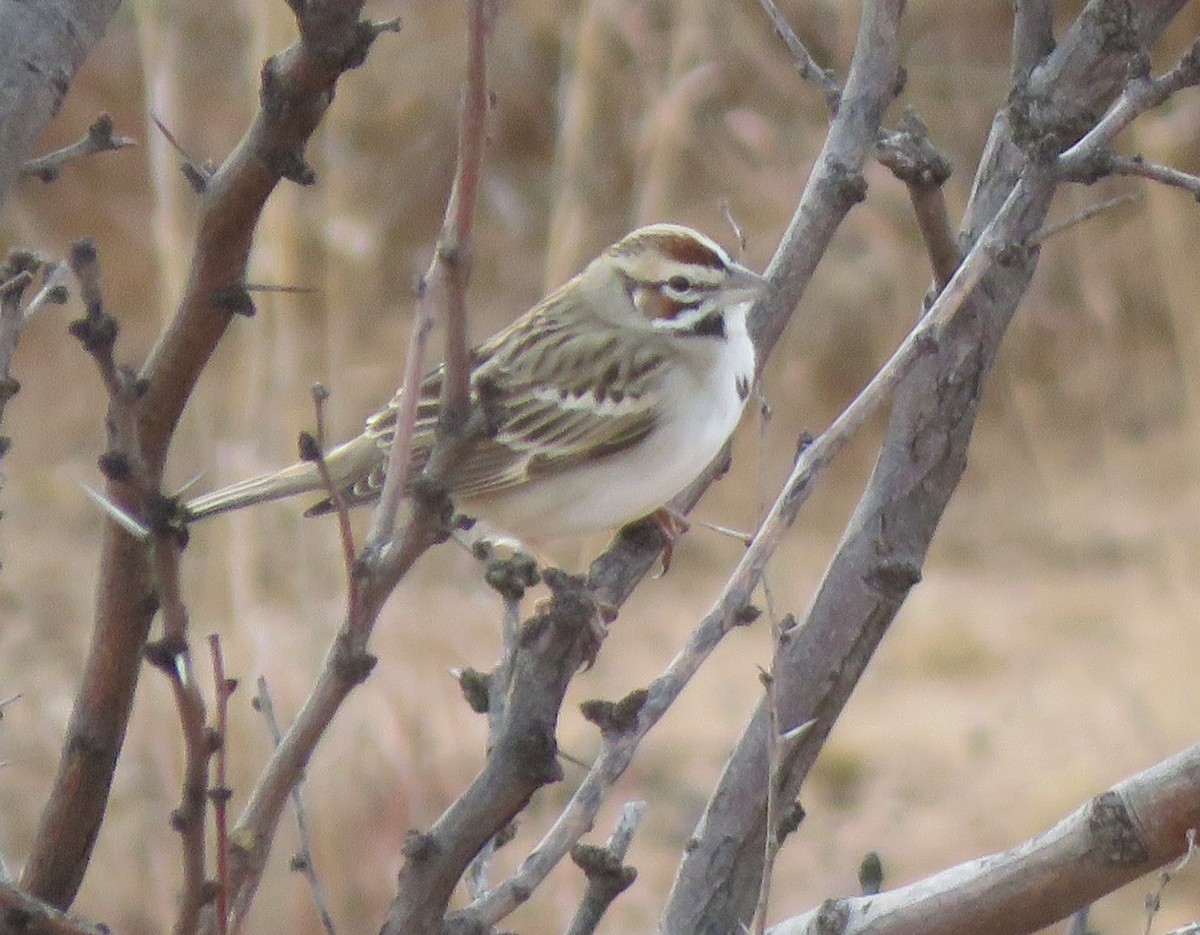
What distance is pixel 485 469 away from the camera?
9.82ft

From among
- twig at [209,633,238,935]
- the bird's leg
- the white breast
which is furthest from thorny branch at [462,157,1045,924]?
the white breast

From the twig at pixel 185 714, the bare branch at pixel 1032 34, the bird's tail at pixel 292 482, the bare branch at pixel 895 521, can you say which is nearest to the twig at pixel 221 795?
the twig at pixel 185 714

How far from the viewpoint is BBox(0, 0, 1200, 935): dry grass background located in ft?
15.7

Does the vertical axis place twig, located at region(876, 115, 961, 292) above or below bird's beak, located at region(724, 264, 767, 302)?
below

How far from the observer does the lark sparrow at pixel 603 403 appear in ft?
9.23

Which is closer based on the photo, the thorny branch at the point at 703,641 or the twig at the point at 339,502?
the twig at the point at 339,502

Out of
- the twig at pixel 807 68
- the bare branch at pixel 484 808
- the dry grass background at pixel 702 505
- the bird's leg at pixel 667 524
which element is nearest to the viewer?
the bare branch at pixel 484 808

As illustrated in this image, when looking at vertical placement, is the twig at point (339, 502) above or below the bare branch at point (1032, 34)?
below

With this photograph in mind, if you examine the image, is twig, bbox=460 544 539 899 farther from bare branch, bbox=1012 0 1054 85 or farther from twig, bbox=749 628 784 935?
bare branch, bbox=1012 0 1054 85

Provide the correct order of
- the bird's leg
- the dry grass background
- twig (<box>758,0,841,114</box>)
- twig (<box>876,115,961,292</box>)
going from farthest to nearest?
the dry grass background, the bird's leg, twig (<box>758,0,841,114</box>), twig (<box>876,115,961,292</box>)

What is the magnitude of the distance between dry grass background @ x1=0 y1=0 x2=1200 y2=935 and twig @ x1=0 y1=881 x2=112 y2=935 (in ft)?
10.6

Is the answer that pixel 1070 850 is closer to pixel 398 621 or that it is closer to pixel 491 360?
pixel 491 360

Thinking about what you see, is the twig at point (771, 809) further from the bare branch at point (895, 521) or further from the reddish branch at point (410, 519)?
the reddish branch at point (410, 519)

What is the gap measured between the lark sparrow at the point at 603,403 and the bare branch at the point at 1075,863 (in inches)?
54.1
